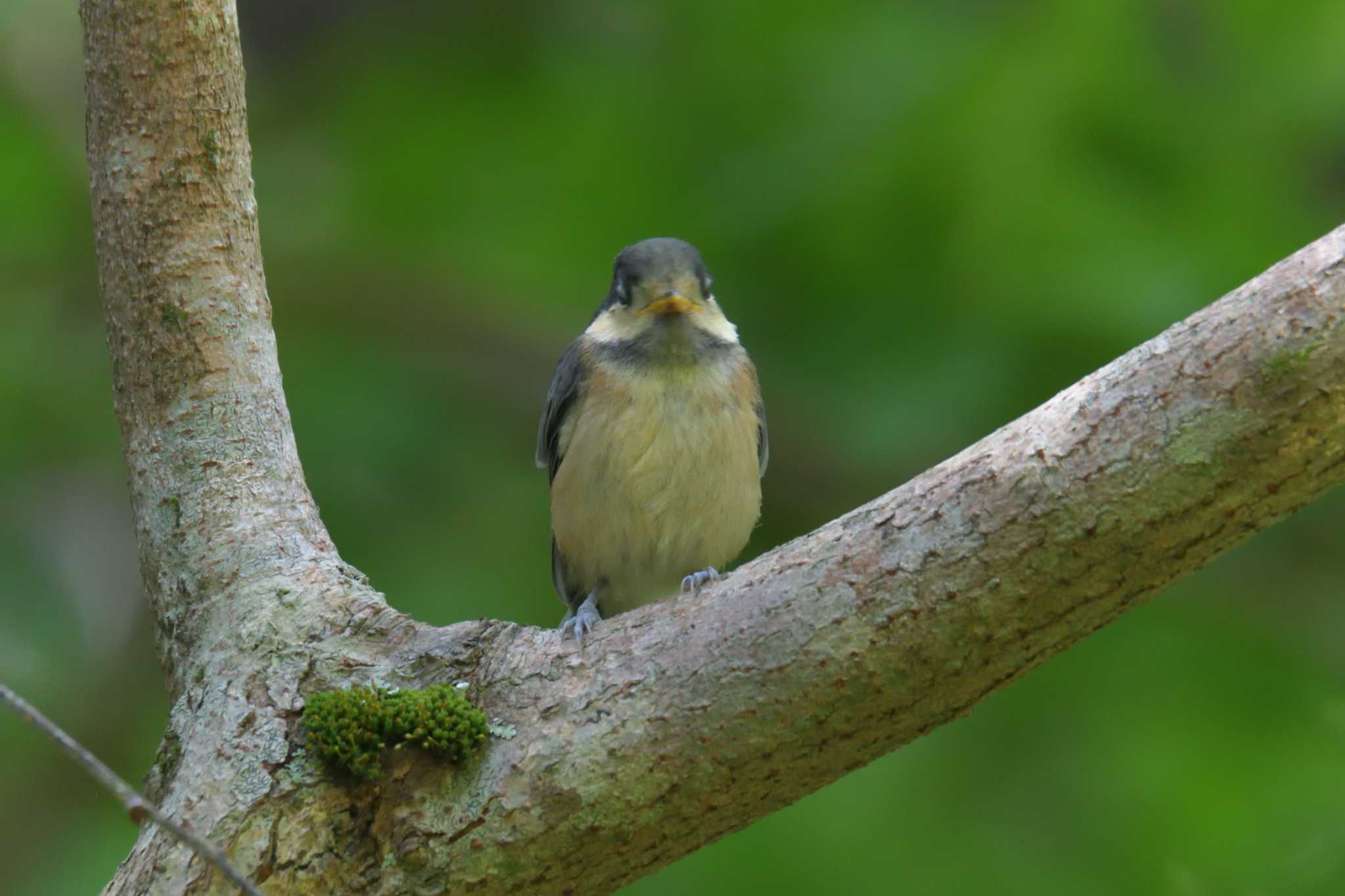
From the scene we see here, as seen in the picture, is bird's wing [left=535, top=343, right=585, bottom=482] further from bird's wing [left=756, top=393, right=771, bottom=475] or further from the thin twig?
the thin twig

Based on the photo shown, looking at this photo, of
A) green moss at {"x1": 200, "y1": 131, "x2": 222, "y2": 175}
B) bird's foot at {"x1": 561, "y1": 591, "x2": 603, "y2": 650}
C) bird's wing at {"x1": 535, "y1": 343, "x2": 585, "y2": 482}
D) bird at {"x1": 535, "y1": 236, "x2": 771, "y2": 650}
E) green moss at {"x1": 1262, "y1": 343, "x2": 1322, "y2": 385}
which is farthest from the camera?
bird's wing at {"x1": 535, "y1": 343, "x2": 585, "y2": 482}

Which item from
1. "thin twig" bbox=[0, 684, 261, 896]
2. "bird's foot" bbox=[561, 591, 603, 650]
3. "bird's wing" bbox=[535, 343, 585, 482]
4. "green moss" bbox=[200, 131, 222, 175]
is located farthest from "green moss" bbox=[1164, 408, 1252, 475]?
"green moss" bbox=[200, 131, 222, 175]

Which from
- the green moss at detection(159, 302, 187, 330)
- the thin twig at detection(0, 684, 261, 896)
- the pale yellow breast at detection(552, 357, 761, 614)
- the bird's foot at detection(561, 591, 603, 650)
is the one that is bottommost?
the thin twig at detection(0, 684, 261, 896)

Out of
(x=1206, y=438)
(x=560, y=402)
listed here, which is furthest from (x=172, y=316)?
(x=1206, y=438)

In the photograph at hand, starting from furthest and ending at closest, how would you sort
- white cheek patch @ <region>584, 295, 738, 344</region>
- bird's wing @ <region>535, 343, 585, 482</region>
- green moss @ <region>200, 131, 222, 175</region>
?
bird's wing @ <region>535, 343, 585, 482</region>
white cheek patch @ <region>584, 295, 738, 344</region>
green moss @ <region>200, 131, 222, 175</region>

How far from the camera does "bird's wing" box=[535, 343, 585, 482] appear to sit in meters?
5.58

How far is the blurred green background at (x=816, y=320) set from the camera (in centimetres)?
618

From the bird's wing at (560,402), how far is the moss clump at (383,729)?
2.21 m

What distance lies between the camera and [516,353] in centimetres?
736

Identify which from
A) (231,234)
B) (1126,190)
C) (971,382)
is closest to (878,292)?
(971,382)

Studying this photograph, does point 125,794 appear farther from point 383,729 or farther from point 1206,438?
point 1206,438

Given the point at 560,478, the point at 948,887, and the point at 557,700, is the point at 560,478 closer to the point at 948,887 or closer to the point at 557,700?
the point at 557,700

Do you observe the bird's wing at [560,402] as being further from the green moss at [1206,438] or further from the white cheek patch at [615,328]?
the green moss at [1206,438]

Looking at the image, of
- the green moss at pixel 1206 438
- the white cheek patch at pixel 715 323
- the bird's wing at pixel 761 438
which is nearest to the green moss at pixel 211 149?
the white cheek patch at pixel 715 323
